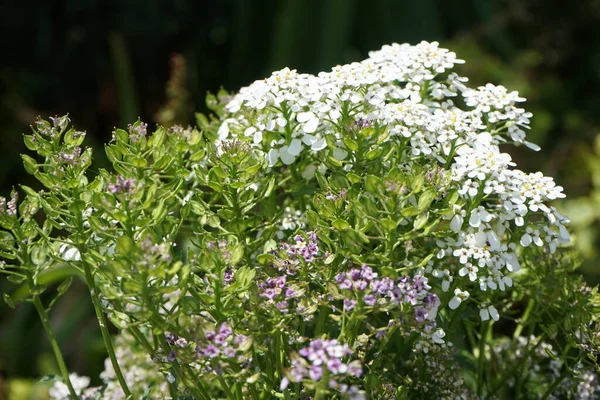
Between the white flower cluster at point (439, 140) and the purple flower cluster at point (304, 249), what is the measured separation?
0.29 feet

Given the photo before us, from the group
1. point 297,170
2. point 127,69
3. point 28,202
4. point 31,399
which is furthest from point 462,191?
point 127,69

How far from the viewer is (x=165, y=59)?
254 centimetres

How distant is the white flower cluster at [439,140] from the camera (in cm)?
62

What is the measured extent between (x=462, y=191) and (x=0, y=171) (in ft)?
6.74

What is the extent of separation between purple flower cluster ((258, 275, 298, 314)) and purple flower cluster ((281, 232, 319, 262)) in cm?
2

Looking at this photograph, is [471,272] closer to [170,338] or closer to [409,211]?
[409,211]

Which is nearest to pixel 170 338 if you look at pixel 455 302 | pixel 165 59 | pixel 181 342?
pixel 181 342

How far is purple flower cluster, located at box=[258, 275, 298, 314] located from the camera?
1.85 feet

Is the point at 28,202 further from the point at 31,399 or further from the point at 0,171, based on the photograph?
the point at 0,171

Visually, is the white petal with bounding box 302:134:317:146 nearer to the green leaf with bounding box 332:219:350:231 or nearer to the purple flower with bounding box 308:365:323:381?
the green leaf with bounding box 332:219:350:231

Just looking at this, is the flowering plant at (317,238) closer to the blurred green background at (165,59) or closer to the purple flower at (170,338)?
the purple flower at (170,338)

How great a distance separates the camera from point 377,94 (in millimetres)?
656

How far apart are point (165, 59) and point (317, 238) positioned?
2035 millimetres

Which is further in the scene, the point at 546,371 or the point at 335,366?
the point at 546,371
